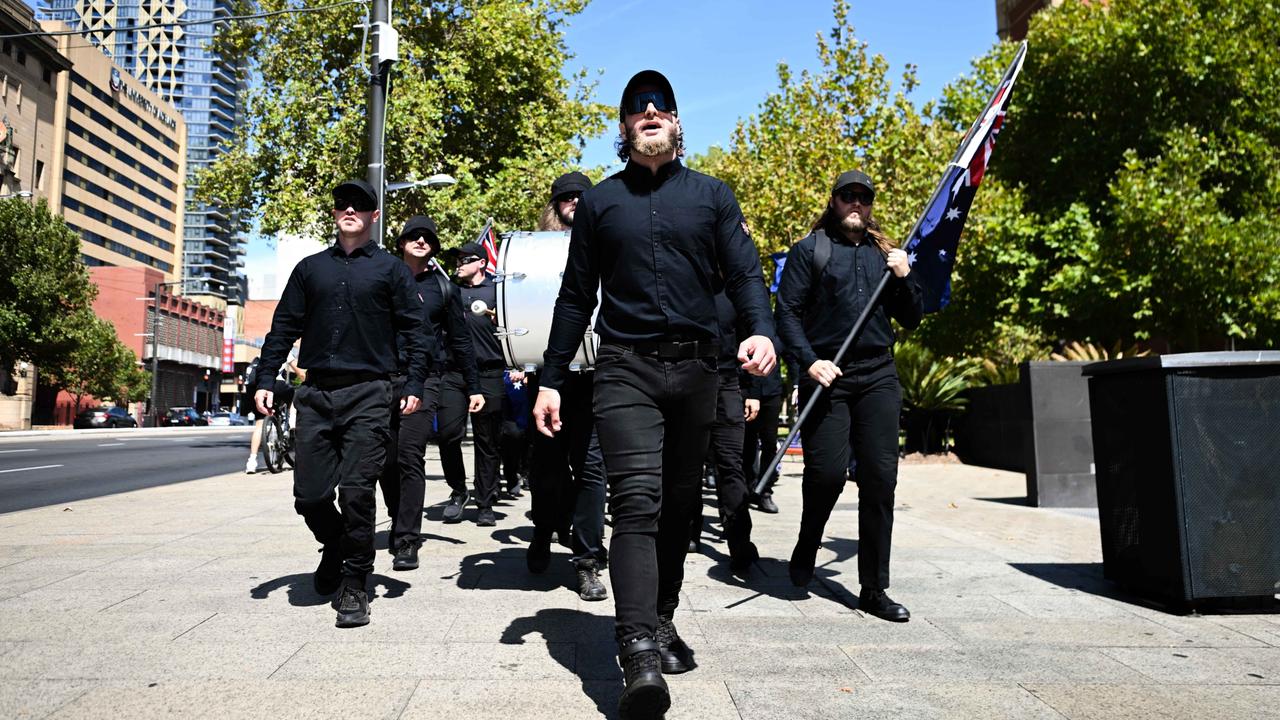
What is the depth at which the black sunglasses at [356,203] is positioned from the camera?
4.50m

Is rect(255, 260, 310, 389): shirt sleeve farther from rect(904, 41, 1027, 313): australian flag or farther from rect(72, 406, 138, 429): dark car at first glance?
rect(72, 406, 138, 429): dark car

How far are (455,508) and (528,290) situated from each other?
3.30 metres

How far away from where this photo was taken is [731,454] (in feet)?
19.0

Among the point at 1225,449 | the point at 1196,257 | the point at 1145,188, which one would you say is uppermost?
the point at 1145,188

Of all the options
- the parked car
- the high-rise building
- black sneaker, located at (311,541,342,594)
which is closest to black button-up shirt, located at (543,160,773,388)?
black sneaker, located at (311,541,342,594)

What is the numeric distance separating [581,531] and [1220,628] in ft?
9.24

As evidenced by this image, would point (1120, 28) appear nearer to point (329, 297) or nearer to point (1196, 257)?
point (1196, 257)

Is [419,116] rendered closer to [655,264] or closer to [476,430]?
[476,430]

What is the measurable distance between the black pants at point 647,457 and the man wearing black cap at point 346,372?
1553 mm

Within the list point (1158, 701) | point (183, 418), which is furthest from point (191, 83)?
point (1158, 701)

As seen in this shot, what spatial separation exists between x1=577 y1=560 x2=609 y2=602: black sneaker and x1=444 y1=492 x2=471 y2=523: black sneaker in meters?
3.23

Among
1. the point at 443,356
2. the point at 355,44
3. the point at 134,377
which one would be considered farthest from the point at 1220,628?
the point at 134,377

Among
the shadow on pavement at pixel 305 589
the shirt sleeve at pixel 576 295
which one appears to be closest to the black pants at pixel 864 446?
the shirt sleeve at pixel 576 295

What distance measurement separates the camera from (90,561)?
561 centimetres
